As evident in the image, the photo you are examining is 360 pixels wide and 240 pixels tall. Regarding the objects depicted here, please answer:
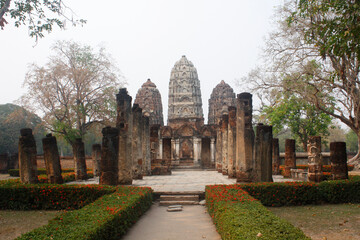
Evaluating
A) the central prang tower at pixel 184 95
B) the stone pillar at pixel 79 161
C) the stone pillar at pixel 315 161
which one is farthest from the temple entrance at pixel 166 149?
the central prang tower at pixel 184 95

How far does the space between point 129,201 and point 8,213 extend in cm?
365

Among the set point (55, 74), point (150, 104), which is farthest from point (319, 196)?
point (150, 104)

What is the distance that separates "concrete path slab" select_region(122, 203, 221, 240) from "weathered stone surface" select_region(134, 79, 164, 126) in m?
33.3

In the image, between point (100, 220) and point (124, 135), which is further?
point (124, 135)

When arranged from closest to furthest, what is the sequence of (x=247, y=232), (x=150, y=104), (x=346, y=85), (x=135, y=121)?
(x=247, y=232), (x=135, y=121), (x=346, y=85), (x=150, y=104)

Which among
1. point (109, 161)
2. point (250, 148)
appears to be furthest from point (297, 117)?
point (109, 161)

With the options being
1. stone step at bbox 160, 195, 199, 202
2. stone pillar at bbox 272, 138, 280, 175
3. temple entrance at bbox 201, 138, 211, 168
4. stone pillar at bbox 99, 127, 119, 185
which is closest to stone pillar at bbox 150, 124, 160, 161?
temple entrance at bbox 201, 138, 211, 168

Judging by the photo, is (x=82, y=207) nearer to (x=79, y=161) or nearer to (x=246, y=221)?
Result: (x=246, y=221)

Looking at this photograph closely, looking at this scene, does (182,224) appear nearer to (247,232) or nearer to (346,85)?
(247,232)

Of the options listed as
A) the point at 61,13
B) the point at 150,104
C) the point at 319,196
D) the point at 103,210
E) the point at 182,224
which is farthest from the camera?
the point at 150,104

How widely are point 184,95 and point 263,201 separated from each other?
33.0 m

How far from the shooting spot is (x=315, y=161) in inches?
512

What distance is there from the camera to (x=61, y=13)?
12859 millimetres

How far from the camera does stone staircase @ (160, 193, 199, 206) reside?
10.4m
